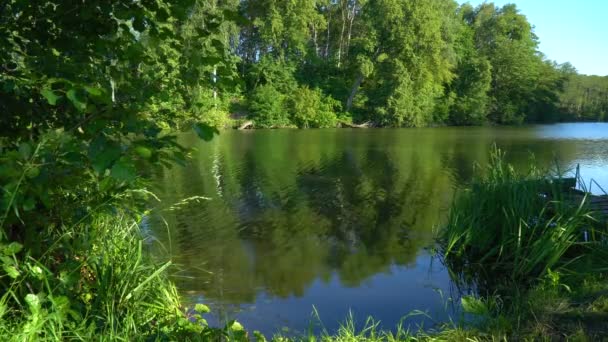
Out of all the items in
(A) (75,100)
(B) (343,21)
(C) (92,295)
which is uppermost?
(B) (343,21)

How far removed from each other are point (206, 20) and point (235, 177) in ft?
40.4

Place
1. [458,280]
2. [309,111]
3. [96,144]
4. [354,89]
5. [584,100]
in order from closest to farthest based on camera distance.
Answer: [96,144] → [458,280] → [309,111] → [354,89] → [584,100]

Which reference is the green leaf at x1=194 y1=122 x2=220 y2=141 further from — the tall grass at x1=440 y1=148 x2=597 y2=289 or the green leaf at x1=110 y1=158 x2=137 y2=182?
the tall grass at x1=440 y1=148 x2=597 y2=289

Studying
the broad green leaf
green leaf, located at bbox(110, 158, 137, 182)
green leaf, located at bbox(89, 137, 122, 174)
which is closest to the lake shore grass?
the broad green leaf

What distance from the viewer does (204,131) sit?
7.62 ft

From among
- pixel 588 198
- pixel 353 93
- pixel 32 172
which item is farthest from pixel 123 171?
pixel 353 93

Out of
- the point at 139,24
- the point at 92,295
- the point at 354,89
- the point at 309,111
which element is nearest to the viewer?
the point at 139,24

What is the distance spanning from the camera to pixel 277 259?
7605mm

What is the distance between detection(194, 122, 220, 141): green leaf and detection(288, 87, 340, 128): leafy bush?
41.8 metres

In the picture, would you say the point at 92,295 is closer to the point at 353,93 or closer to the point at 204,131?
the point at 204,131

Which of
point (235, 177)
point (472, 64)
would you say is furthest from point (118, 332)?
point (472, 64)

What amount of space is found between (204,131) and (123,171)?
452 millimetres

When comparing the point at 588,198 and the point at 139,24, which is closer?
the point at 139,24

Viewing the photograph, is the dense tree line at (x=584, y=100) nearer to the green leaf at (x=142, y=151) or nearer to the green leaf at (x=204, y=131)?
the green leaf at (x=204, y=131)
